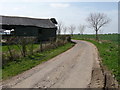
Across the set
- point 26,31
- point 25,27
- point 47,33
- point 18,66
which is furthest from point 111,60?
point 47,33

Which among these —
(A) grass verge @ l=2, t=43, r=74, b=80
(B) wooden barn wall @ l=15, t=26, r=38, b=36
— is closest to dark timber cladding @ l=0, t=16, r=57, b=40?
(B) wooden barn wall @ l=15, t=26, r=38, b=36

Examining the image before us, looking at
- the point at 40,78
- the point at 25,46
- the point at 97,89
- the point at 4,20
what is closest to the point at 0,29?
the point at 4,20

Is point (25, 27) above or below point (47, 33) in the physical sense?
above

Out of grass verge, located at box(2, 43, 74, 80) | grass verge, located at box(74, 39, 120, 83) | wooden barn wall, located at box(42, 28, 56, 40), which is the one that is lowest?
grass verge, located at box(2, 43, 74, 80)

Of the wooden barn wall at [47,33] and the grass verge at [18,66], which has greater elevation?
the wooden barn wall at [47,33]

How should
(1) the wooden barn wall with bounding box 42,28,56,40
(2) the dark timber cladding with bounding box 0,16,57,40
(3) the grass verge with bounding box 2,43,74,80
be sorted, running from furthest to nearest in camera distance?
(1) the wooden barn wall with bounding box 42,28,56,40 < (2) the dark timber cladding with bounding box 0,16,57,40 < (3) the grass verge with bounding box 2,43,74,80

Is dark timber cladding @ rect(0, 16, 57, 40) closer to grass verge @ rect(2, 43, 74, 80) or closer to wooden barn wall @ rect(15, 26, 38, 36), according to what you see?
wooden barn wall @ rect(15, 26, 38, 36)

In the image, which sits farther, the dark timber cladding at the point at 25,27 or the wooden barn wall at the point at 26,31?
the wooden barn wall at the point at 26,31

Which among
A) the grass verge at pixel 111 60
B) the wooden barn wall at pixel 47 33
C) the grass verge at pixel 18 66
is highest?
the wooden barn wall at pixel 47 33

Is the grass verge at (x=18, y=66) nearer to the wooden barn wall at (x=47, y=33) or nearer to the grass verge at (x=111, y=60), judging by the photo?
the grass verge at (x=111, y=60)

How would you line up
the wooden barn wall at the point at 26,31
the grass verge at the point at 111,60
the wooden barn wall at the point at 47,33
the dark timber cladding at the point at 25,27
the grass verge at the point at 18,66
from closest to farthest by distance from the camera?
the grass verge at the point at 111,60, the grass verge at the point at 18,66, the dark timber cladding at the point at 25,27, the wooden barn wall at the point at 26,31, the wooden barn wall at the point at 47,33

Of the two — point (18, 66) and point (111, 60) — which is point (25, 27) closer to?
point (18, 66)

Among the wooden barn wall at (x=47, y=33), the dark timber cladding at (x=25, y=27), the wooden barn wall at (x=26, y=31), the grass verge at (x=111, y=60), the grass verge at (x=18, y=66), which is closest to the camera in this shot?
the grass verge at (x=111, y=60)

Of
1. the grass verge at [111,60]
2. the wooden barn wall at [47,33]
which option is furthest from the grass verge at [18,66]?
the wooden barn wall at [47,33]
